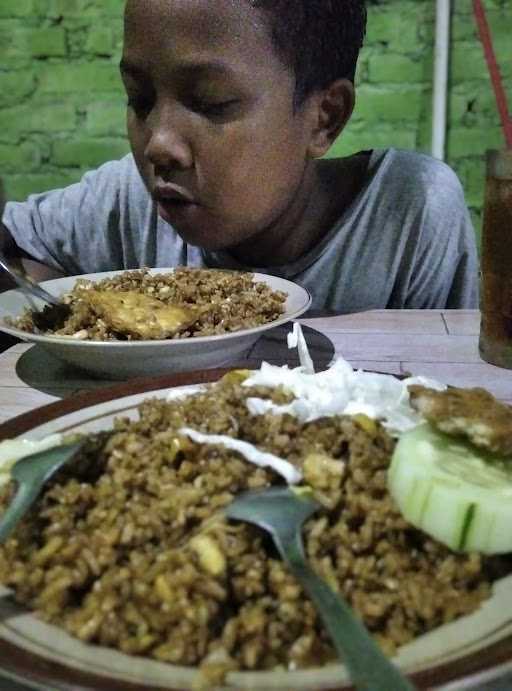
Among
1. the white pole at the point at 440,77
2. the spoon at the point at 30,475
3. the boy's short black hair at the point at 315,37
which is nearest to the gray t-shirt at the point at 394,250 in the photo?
the boy's short black hair at the point at 315,37

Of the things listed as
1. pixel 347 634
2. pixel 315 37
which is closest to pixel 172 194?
pixel 315 37

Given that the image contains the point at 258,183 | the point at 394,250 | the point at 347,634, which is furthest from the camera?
the point at 394,250

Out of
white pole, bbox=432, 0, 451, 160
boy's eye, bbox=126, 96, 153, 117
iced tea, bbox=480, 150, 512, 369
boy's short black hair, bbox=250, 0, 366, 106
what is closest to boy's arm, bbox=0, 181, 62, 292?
boy's eye, bbox=126, 96, 153, 117

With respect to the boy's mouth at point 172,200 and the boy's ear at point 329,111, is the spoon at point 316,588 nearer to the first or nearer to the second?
the boy's mouth at point 172,200

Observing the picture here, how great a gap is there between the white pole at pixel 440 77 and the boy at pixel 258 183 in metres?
0.79

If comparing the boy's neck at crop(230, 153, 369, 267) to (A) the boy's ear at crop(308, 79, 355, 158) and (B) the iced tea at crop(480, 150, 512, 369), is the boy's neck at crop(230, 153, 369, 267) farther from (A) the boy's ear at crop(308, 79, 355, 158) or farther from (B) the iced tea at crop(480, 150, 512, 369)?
(B) the iced tea at crop(480, 150, 512, 369)

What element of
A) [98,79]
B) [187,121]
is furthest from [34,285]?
[98,79]

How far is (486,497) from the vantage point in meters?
0.61

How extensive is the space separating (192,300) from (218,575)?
0.87 m

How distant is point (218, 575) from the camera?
1.86 ft

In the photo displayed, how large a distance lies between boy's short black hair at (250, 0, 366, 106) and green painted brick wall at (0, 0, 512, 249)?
0.90 metres

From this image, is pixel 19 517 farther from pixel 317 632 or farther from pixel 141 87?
pixel 141 87

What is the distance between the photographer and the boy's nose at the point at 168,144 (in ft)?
5.07

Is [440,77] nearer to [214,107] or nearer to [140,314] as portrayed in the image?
[214,107]
